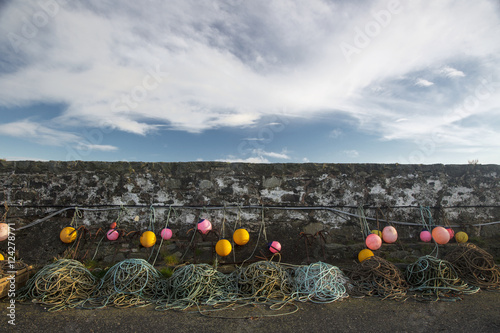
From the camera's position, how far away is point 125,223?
529 cm

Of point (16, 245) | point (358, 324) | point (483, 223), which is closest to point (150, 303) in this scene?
point (358, 324)

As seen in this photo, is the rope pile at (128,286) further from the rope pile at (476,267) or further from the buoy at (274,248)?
the rope pile at (476,267)

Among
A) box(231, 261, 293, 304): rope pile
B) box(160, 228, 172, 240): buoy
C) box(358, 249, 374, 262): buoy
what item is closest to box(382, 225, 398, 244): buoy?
box(358, 249, 374, 262): buoy

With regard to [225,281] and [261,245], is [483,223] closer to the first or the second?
[261,245]

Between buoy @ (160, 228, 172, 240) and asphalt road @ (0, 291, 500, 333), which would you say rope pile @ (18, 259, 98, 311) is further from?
buoy @ (160, 228, 172, 240)

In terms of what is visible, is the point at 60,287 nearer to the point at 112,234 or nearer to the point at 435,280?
the point at 112,234

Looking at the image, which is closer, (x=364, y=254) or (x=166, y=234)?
(x=364, y=254)

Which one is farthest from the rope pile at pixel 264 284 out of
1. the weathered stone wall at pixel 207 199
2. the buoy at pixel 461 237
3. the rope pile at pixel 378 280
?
the buoy at pixel 461 237

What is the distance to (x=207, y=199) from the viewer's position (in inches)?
211

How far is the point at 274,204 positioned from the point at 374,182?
1.85m

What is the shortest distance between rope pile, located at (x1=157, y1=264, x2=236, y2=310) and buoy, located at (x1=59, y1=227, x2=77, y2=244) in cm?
202

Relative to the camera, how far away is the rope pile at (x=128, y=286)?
145 inches

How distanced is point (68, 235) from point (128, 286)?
1720 mm

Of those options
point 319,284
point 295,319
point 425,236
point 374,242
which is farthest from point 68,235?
point 425,236
